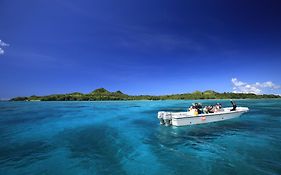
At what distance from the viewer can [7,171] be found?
334 inches

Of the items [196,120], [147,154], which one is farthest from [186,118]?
[147,154]

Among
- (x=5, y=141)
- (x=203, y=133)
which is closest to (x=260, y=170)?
(x=203, y=133)

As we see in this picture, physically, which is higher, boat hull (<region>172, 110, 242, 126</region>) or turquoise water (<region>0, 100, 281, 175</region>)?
boat hull (<region>172, 110, 242, 126</region>)

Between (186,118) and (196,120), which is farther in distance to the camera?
(196,120)

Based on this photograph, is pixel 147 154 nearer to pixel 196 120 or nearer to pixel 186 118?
pixel 186 118

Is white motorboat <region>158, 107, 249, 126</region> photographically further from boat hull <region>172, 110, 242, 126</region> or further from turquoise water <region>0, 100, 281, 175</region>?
turquoise water <region>0, 100, 281, 175</region>

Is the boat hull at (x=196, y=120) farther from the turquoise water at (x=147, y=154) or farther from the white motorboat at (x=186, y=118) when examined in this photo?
the turquoise water at (x=147, y=154)

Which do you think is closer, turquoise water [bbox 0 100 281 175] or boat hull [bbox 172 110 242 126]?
turquoise water [bbox 0 100 281 175]

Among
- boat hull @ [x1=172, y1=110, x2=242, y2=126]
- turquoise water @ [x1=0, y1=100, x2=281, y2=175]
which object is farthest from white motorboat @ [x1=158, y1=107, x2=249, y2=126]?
turquoise water @ [x1=0, y1=100, x2=281, y2=175]

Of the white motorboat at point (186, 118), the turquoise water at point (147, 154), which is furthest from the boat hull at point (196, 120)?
the turquoise water at point (147, 154)

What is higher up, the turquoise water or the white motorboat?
the white motorboat

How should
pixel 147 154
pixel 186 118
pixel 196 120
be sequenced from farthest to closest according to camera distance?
pixel 196 120
pixel 186 118
pixel 147 154

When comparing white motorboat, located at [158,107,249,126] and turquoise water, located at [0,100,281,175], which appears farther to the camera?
white motorboat, located at [158,107,249,126]

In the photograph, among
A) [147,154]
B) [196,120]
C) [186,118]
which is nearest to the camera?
[147,154]
